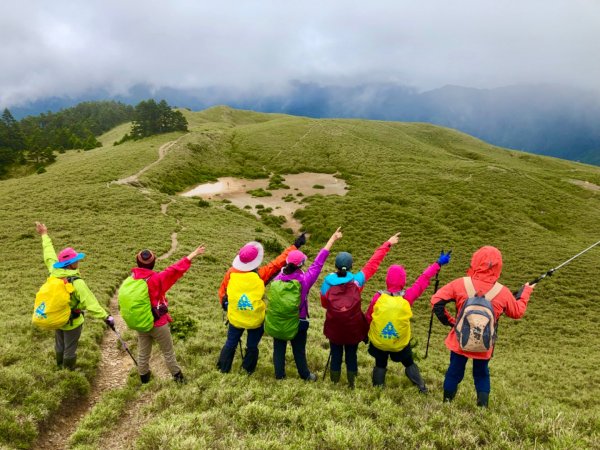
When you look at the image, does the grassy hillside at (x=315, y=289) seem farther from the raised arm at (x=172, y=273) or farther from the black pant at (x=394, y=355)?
the raised arm at (x=172, y=273)

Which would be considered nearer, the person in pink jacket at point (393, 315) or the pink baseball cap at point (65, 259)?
the person in pink jacket at point (393, 315)

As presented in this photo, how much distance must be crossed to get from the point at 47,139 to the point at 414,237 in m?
104

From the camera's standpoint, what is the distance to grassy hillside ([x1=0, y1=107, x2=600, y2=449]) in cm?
621

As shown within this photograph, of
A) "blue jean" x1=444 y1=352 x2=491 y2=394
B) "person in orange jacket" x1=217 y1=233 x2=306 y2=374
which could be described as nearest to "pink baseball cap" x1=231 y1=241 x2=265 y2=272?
"person in orange jacket" x1=217 y1=233 x2=306 y2=374

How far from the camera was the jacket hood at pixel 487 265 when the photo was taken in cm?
650

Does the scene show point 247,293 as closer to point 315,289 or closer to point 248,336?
point 248,336

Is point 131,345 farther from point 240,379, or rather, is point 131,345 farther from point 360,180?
point 360,180

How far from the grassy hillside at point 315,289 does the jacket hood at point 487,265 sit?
2.70 meters

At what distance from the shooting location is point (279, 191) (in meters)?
45.1

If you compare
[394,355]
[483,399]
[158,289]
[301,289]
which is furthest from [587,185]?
[158,289]

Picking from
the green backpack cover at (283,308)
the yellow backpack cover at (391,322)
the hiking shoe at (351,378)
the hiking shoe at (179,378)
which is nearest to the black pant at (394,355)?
the yellow backpack cover at (391,322)

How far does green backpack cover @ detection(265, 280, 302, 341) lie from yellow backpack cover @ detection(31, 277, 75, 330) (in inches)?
177

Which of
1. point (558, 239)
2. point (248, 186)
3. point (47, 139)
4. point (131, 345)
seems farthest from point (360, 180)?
point (47, 139)

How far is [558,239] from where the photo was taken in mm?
31688
